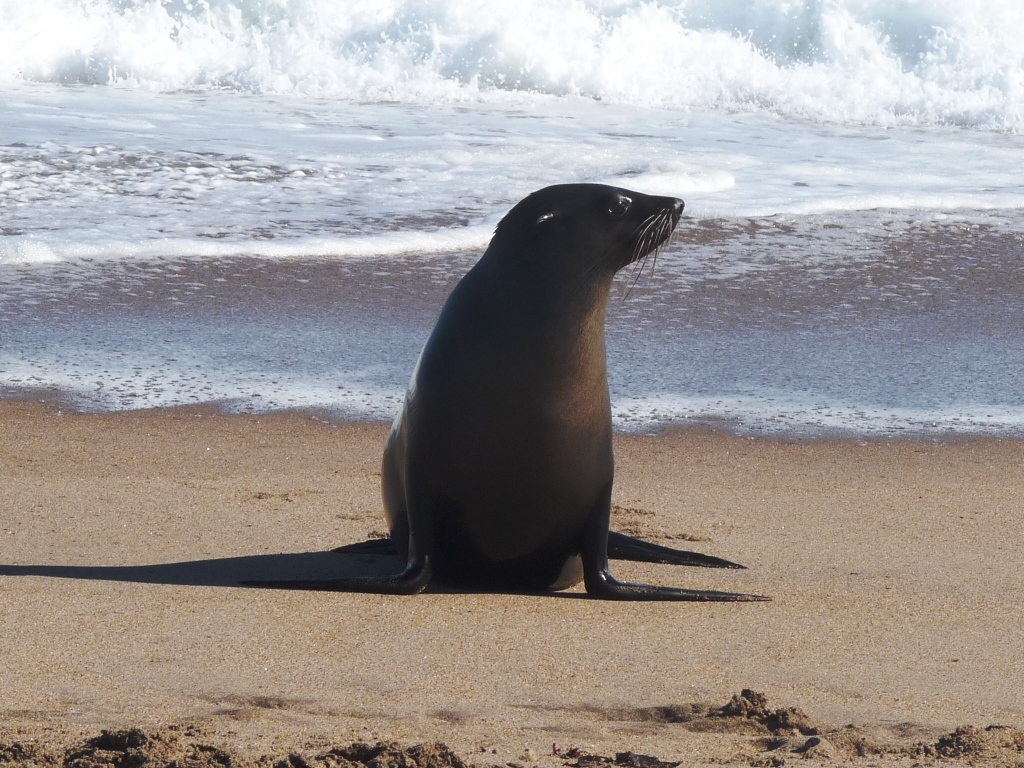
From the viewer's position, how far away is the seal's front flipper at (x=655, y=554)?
4273mm

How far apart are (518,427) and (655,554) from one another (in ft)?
2.40

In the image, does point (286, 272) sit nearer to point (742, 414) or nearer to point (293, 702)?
point (742, 414)

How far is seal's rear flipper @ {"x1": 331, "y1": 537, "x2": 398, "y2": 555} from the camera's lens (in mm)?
4344

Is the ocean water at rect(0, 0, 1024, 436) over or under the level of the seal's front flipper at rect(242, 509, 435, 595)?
over

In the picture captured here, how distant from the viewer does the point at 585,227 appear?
403 cm

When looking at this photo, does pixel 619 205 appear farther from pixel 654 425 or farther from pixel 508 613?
pixel 654 425

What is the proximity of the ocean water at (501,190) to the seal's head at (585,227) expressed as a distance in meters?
2.08

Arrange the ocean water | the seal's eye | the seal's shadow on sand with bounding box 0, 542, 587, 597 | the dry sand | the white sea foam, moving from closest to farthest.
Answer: the dry sand → the seal's shadow on sand with bounding box 0, 542, 587, 597 → the seal's eye → the ocean water → the white sea foam

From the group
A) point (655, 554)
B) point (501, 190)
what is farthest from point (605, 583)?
point (501, 190)

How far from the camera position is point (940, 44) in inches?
749

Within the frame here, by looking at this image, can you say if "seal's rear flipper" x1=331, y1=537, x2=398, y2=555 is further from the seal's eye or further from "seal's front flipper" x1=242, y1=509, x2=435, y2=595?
the seal's eye

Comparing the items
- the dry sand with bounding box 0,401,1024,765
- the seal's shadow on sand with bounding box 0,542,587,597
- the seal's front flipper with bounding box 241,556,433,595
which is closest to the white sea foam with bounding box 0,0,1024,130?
the dry sand with bounding box 0,401,1024,765

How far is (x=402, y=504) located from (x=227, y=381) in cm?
260

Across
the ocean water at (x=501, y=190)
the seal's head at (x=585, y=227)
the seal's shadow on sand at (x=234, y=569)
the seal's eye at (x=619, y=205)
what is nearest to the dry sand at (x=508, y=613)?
the seal's shadow on sand at (x=234, y=569)
